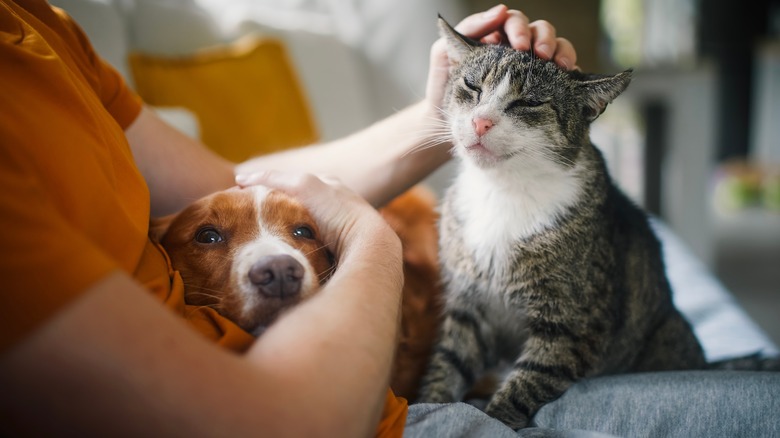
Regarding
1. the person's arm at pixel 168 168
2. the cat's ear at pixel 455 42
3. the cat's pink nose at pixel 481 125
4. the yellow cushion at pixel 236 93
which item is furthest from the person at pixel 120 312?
the yellow cushion at pixel 236 93

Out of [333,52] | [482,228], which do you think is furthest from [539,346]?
[333,52]

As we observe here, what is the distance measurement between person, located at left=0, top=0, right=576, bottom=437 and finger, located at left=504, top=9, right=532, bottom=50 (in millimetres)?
408

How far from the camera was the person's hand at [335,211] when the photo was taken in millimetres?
979

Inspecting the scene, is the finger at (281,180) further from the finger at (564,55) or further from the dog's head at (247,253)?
the finger at (564,55)

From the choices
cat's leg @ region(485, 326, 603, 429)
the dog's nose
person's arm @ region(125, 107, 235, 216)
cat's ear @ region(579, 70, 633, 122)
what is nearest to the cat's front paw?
cat's leg @ region(485, 326, 603, 429)

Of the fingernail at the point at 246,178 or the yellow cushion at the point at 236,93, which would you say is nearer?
the fingernail at the point at 246,178

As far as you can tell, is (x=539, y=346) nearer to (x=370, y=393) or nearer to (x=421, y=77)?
(x=370, y=393)

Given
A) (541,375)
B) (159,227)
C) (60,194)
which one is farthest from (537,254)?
(60,194)

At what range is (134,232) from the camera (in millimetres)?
779

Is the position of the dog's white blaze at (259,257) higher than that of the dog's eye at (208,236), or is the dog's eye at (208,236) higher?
the dog's white blaze at (259,257)

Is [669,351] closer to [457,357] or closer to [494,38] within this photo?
[457,357]

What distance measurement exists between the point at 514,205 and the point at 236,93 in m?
1.18

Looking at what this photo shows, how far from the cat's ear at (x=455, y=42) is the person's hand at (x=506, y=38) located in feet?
0.10

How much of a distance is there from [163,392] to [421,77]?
1.83 metres
